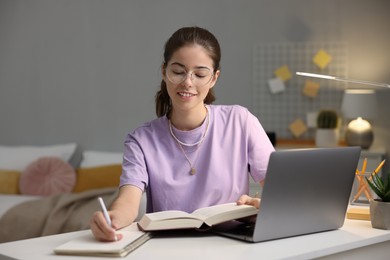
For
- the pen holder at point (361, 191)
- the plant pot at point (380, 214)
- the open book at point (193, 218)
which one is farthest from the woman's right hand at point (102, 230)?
the pen holder at point (361, 191)

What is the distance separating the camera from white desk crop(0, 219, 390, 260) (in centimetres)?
162

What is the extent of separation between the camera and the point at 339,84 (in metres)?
4.54

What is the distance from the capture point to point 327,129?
4.41m

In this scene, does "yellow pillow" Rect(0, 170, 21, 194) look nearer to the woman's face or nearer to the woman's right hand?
the woman's face

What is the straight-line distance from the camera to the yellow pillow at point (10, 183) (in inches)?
197

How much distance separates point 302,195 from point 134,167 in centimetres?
50

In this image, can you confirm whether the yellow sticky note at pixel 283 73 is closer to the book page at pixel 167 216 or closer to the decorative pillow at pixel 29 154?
the decorative pillow at pixel 29 154

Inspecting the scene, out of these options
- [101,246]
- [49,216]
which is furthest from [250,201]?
[49,216]

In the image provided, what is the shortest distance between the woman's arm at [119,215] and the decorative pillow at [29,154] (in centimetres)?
326

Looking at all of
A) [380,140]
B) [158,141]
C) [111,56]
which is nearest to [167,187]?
[158,141]

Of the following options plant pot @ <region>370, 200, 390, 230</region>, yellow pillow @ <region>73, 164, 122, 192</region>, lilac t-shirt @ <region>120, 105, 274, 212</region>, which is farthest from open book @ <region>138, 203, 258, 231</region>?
yellow pillow @ <region>73, 164, 122, 192</region>

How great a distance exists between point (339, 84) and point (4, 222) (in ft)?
7.43

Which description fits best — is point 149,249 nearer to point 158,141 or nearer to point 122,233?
point 122,233

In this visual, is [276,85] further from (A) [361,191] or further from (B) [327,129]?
(A) [361,191]
